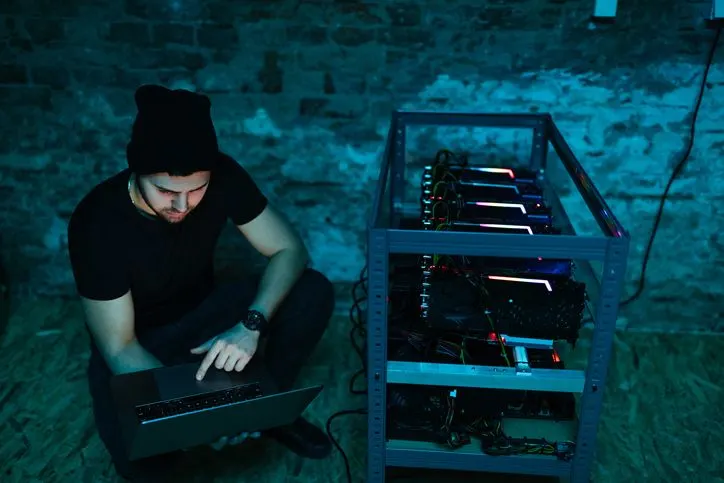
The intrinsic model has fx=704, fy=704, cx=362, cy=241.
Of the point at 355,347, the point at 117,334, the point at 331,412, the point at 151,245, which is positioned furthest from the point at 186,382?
the point at 355,347

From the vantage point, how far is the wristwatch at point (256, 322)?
6.56 ft

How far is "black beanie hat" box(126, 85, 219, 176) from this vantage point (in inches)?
67.1

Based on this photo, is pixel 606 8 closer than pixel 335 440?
No

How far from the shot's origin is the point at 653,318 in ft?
9.12

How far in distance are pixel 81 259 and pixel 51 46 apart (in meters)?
1.03

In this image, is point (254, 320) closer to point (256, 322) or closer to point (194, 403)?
point (256, 322)

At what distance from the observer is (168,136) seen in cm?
171

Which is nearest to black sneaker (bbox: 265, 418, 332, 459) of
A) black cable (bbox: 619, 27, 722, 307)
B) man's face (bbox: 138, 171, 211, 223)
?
man's face (bbox: 138, 171, 211, 223)

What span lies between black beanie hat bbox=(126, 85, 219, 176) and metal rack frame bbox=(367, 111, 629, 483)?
465mm

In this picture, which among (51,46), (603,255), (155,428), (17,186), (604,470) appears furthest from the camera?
(17,186)

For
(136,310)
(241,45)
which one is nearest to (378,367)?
(136,310)

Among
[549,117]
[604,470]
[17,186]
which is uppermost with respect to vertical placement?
[549,117]

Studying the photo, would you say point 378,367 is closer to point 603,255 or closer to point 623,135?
point 603,255

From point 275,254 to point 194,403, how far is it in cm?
65
